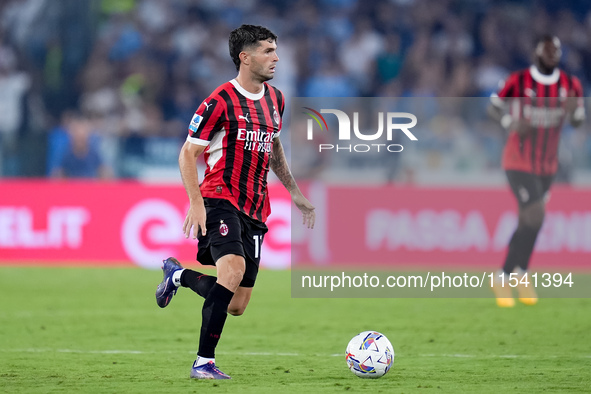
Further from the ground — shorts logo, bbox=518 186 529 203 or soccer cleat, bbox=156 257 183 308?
shorts logo, bbox=518 186 529 203

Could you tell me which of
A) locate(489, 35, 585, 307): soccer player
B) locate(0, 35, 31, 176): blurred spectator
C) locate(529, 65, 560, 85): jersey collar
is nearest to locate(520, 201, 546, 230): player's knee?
locate(489, 35, 585, 307): soccer player

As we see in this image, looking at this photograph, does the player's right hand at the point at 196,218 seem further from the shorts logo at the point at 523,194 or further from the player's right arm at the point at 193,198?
the shorts logo at the point at 523,194

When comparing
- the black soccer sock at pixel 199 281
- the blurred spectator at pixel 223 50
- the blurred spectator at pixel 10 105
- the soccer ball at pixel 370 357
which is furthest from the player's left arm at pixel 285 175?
the blurred spectator at pixel 223 50

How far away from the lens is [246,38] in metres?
6.32

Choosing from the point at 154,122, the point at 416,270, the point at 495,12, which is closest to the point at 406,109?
the point at 416,270

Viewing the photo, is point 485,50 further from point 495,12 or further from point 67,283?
point 67,283

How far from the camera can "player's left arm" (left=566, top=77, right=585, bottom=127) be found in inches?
424

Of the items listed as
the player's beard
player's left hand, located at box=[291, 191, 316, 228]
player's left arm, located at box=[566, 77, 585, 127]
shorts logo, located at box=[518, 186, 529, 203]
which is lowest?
player's left hand, located at box=[291, 191, 316, 228]

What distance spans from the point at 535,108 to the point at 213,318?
6.31 meters

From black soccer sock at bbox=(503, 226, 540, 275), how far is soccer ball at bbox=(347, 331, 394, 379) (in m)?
4.78

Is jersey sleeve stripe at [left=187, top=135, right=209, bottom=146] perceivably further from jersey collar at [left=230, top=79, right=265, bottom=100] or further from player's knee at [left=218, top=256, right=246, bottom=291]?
player's knee at [left=218, top=256, right=246, bottom=291]

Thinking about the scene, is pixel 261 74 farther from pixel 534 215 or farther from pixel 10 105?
pixel 10 105

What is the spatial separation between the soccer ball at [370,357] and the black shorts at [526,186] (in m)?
5.00

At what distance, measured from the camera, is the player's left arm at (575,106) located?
1077 centimetres
